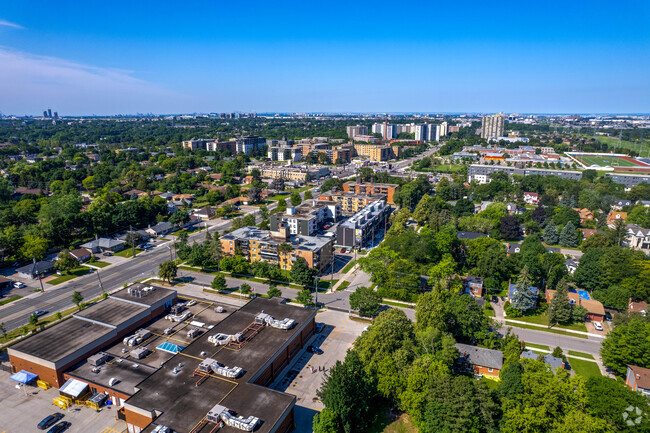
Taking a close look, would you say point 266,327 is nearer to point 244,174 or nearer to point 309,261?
point 309,261

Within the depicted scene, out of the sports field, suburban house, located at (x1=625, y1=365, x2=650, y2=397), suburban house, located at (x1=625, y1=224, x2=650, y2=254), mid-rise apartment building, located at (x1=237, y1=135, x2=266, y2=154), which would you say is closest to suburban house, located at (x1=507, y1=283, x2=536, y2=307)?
suburban house, located at (x1=625, y1=365, x2=650, y2=397)

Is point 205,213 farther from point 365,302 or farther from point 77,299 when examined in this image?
point 365,302

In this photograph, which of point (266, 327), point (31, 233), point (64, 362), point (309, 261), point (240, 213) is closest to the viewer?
point (64, 362)

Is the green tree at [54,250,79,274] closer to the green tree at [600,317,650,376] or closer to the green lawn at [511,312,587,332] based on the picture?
the green lawn at [511,312,587,332]

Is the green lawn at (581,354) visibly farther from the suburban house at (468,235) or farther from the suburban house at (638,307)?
the suburban house at (468,235)

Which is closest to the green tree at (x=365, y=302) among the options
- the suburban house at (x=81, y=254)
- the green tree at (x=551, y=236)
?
the green tree at (x=551, y=236)

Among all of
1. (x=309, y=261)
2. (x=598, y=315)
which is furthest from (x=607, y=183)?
(x=309, y=261)
